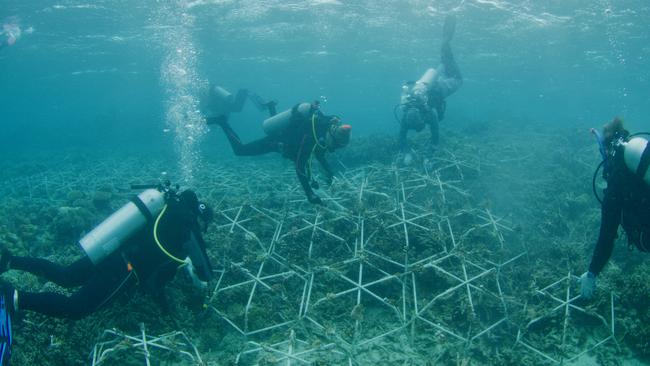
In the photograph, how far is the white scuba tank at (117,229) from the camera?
5.07 meters

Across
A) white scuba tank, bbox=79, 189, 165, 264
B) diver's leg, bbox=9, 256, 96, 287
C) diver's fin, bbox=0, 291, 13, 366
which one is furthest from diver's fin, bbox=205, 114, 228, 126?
diver's fin, bbox=0, 291, 13, 366

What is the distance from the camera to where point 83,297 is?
15.8ft

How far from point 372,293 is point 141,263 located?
3.80m

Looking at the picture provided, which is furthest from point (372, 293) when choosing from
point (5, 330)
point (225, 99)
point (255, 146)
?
point (225, 99)

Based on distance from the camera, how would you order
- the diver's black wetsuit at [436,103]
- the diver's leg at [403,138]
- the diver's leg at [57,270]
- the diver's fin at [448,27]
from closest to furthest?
the diver's leg at [57,270], the diver's black wetsuit at [436,103], the diver's leg at [403,138], the diver's fin at [448,27]

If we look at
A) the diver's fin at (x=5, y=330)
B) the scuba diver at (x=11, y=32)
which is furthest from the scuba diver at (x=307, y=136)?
the scuba diver at (x=11, y=32)

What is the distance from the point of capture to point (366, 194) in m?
9.49

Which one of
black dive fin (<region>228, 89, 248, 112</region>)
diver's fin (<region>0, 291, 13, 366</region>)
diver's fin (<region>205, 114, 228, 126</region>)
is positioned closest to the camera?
diver's fin (<region>0, 291, 13, 366</region>)

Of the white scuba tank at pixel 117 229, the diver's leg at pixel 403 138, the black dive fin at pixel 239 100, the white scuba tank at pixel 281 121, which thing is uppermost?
the white scuba tank at pixel 281 121

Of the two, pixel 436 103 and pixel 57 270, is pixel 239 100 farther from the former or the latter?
pixel 57 270

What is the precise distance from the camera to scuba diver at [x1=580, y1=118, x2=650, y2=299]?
12.9 feet

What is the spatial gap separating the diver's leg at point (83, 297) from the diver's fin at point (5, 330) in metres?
0.16

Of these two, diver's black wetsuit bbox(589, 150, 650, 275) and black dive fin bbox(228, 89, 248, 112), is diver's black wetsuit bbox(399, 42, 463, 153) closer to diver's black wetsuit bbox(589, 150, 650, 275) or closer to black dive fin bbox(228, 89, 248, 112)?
diver's black wetsuit bbox(589, 150, 650, 275)

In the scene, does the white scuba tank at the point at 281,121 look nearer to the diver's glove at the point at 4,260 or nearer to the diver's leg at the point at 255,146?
the diver's leg at the point at 255,146
